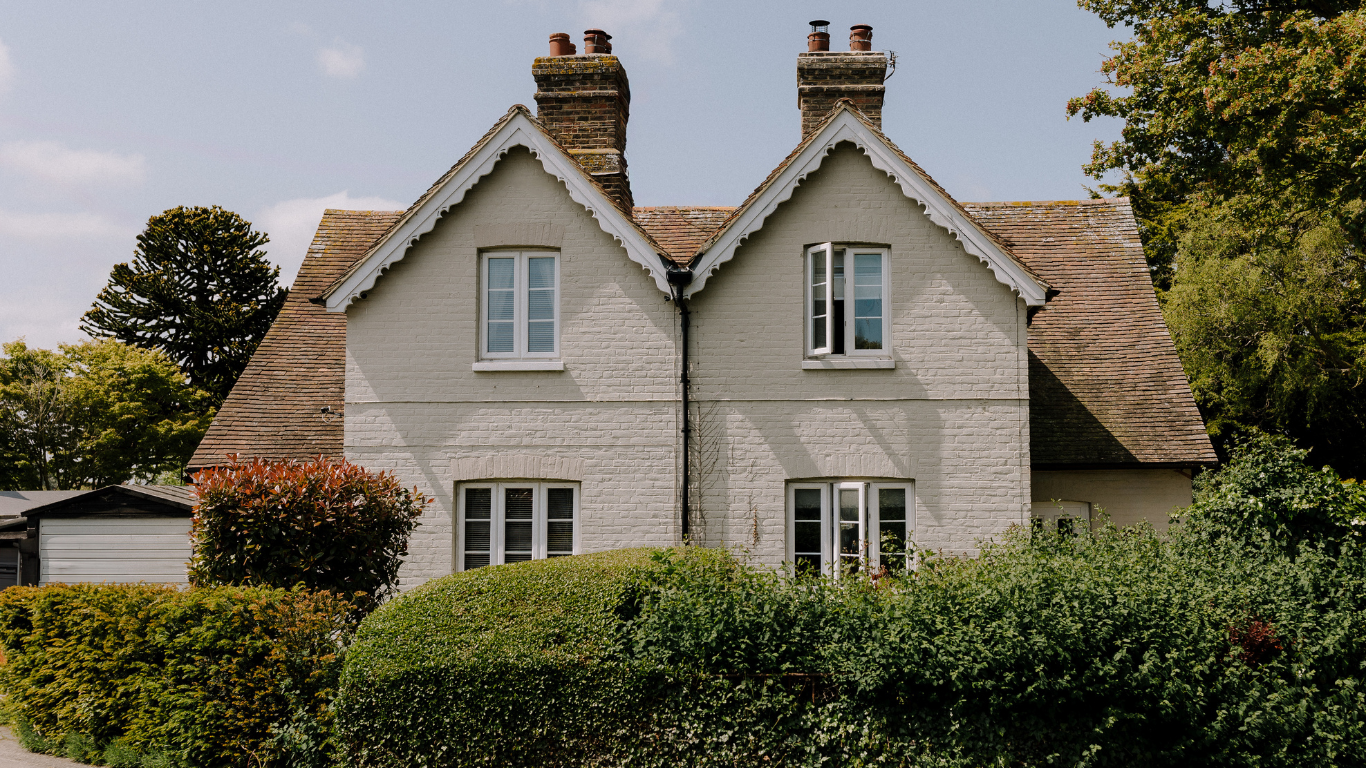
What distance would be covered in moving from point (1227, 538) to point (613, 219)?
8993 millimetres

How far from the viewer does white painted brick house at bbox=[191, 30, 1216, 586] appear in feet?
47.4

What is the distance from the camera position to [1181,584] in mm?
9266

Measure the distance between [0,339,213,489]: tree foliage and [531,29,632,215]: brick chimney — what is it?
34.2 m

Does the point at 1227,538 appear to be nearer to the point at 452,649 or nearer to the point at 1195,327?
the point at 452,649

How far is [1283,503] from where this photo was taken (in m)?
10.8

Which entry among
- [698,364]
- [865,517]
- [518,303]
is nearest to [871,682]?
[865,517]

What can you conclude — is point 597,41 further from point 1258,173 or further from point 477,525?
point 1258,173

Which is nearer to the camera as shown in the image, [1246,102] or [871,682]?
[871,682]

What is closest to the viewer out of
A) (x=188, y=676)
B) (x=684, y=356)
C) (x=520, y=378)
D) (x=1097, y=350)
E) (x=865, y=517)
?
(x=188, y=676)

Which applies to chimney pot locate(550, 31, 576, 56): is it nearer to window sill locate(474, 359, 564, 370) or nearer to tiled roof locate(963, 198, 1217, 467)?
window sill locate(474, 359, 564, 370)

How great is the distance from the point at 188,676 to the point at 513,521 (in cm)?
551

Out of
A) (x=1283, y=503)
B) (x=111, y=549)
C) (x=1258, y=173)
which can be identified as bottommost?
(x=111, y=549)

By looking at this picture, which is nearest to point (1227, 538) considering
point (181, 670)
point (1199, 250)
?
point (181, 670)

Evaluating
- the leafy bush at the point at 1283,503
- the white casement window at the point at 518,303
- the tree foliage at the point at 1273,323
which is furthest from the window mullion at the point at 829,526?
the tree foliage at the point at 1273,323
